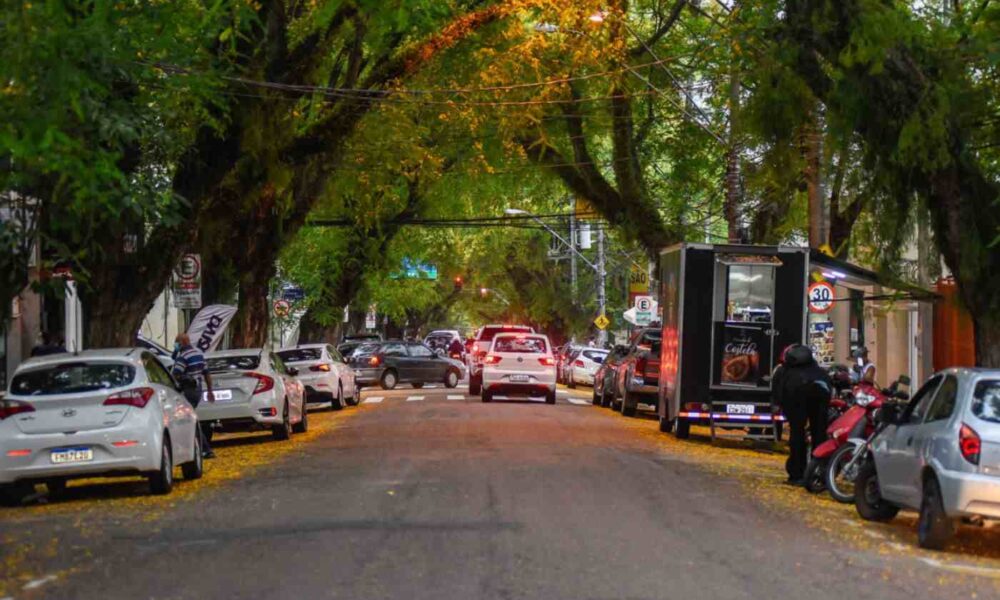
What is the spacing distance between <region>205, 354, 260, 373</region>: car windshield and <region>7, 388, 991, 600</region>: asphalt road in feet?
15.0

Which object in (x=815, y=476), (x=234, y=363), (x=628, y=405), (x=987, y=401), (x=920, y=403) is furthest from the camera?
(x=628, y=405)

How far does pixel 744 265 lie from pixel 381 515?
12554 millimetres

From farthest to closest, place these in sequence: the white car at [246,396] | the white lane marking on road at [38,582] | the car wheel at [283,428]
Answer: the car wheel at [283,428] < the white car at [246,396] < the white lane marking on road at [38,582]

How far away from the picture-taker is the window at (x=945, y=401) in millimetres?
13180

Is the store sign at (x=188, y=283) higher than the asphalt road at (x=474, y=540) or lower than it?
higher

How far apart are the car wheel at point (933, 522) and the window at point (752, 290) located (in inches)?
492

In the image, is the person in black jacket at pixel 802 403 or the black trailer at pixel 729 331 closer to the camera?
the person in black jacket at pixel 802 403

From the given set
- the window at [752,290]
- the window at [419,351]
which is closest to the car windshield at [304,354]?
the window at [419,351]

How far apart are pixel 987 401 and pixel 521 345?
25.5 m

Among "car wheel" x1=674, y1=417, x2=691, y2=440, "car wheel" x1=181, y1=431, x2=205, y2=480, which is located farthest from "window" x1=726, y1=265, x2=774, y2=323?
"car wheel" x1=181, y1=431, x2=205, y2=480

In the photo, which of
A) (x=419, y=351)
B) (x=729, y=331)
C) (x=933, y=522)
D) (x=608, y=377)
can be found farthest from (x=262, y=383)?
(x=419, y=351)

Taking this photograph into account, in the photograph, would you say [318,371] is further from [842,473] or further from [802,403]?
[842,473]

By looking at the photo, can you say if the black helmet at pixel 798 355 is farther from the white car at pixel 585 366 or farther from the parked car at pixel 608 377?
the white car at pixel 585 366

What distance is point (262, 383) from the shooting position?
25.0 metres
